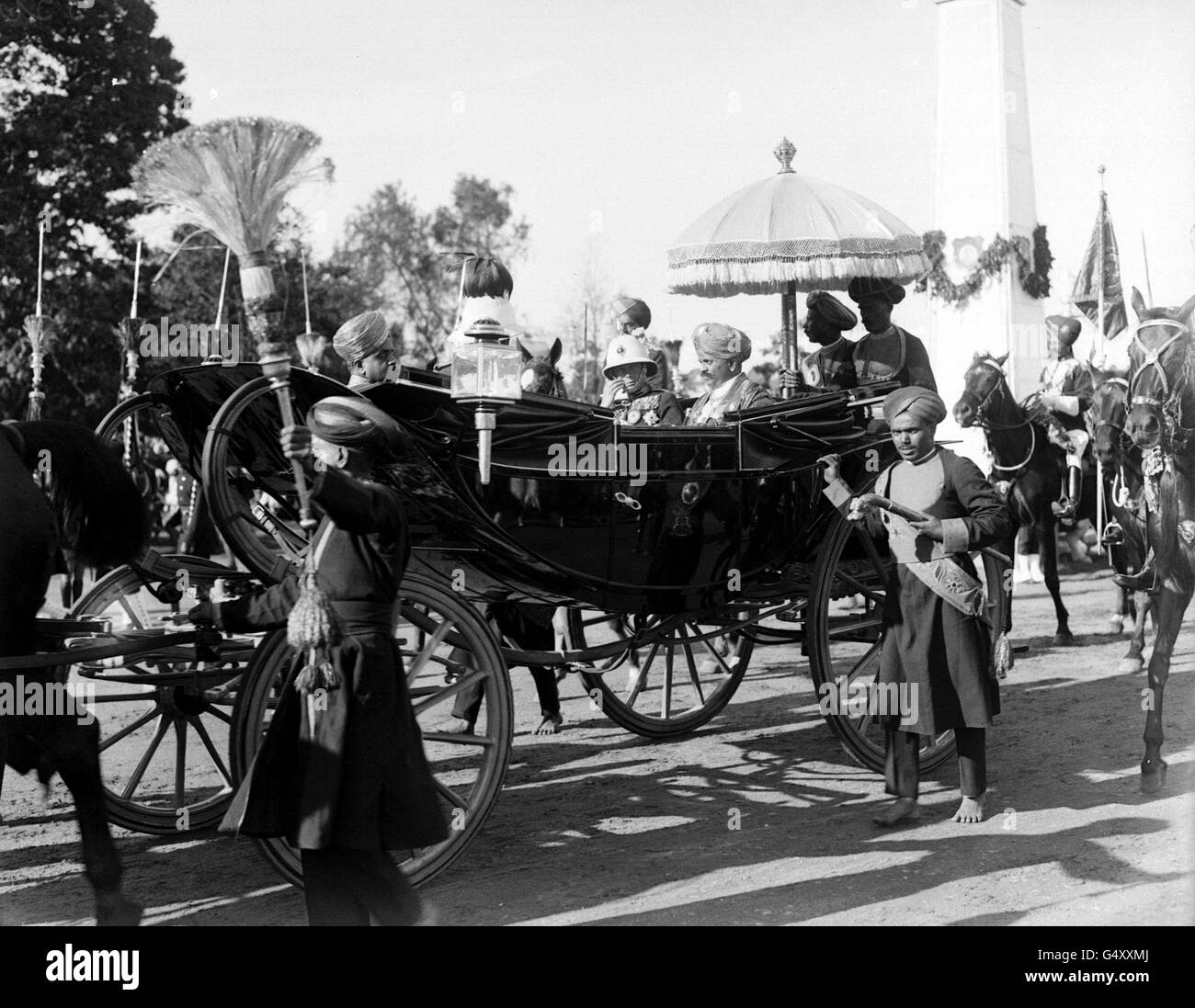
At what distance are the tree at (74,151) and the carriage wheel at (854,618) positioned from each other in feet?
35.8

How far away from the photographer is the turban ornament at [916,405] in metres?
5.46

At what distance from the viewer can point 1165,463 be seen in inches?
235

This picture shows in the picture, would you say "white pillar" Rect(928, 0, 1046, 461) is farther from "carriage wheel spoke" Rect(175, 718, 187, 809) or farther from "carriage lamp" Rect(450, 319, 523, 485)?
"carriage wheel spoke" Rect(175, 718, 187, 809)

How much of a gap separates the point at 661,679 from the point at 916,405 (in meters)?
4.06

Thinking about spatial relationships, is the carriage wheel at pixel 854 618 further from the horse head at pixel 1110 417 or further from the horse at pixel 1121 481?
the horse head at pixel 1110 417

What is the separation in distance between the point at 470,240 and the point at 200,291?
11.1 metres

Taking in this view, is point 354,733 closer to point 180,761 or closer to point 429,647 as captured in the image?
point 429,647

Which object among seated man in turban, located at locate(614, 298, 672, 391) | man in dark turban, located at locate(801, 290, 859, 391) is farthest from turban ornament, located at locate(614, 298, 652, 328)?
man in dark turban, located at locate(801, 290, 859, 391)

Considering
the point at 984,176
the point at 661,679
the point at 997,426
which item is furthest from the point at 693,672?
the point at 984,176

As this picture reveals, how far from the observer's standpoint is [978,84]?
14.9m

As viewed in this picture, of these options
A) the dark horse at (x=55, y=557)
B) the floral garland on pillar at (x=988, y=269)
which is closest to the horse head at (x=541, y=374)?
the dark horse at (x=55, y=557)

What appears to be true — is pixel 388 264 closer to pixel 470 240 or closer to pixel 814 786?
pixel 470 240

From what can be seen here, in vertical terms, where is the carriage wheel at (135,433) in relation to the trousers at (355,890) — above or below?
above

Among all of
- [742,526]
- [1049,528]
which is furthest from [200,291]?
[742,526]
